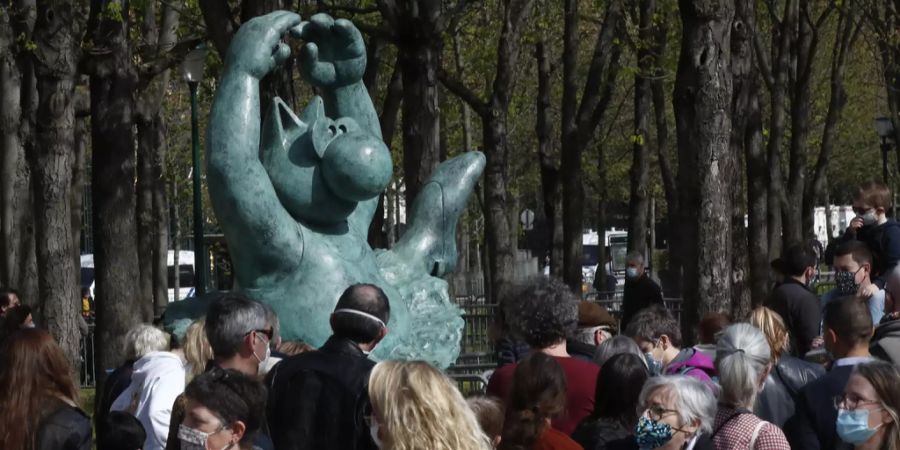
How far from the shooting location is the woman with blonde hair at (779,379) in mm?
8258

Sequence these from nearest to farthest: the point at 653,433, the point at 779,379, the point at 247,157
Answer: the point at 653,433 < the point at 779,379 < the point at 247,157

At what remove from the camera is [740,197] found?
63.4 feet

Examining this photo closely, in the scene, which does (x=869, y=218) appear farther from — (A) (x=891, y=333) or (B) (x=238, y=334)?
(B) (x=238, y=334)

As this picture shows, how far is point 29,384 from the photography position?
22.3ft

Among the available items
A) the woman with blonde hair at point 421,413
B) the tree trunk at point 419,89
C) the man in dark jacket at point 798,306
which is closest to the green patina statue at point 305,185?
the man in dark jacket at point 798,306

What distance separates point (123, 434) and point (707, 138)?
787cm

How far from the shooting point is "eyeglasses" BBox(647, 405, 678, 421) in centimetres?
650

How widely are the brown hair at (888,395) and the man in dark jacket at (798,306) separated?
175 inches

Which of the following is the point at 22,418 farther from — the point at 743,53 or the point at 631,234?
the point at 631,234

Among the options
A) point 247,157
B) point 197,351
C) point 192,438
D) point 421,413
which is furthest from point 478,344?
point 421,413

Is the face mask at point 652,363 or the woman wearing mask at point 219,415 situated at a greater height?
the woman wearing mask at point 219,415

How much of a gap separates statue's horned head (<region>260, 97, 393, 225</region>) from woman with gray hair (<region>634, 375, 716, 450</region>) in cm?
523

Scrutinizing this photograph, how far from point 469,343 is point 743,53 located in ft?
31.7

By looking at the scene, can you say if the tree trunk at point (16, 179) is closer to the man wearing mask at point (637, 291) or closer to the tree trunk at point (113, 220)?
the tree trunk at point (113, 220)
